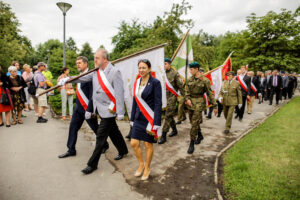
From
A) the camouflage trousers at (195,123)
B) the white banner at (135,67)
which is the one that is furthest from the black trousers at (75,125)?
the camouflage trousers at (195,123)

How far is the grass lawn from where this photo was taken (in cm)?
320

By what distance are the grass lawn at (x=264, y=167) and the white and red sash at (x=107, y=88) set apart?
2489 millimetres

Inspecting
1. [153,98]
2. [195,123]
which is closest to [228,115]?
[195,123]

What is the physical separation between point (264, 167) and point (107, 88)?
353 cm

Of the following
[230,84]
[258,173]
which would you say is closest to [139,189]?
[258,173]

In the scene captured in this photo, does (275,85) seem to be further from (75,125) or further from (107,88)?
(75,125)

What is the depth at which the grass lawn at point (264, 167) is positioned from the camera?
3199mm

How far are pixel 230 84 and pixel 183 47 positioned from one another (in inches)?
108

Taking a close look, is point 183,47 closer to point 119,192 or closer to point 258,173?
point 258,173

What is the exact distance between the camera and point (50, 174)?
12.3ft

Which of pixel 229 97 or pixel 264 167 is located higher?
pixel 229 97

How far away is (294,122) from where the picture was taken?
26.0ft

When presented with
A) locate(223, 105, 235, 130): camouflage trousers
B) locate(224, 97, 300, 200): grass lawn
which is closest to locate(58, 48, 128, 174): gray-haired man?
locate(224, 97, 300, 200): grass lawn

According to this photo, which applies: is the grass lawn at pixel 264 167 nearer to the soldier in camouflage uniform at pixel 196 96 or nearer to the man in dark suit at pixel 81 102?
the soldier in camouflage uniform at pixel 196 96
